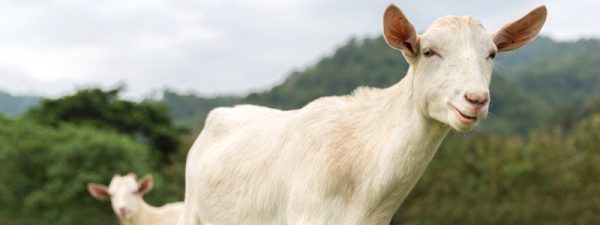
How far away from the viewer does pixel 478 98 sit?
12.3ft

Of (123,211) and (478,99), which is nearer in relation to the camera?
(478,99)

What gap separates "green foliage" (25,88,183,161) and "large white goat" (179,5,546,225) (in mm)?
36185

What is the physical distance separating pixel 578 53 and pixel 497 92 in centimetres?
6131

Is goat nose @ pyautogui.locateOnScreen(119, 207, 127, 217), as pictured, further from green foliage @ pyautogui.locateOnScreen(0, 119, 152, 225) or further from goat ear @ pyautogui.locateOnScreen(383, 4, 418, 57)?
green foliage @ pyautogui.locateOnScreen(0, 119, 152, 225)

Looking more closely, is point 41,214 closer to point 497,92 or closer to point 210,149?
point 210,149

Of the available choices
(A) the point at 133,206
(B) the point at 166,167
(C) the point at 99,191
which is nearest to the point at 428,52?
(A) the point at 133,206

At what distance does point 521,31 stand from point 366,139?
43.9 inches

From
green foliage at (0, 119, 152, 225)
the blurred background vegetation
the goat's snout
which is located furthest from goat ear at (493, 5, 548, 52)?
green foliage at (0, 119, 152, 225)

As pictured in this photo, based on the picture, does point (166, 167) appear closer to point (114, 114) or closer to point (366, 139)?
point (114, 114)

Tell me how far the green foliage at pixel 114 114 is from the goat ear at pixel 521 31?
3767 centimetres

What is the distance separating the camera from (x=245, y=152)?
557 cm

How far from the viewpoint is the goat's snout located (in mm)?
3760

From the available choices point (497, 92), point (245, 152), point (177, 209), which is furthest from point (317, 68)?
point (245, 152)

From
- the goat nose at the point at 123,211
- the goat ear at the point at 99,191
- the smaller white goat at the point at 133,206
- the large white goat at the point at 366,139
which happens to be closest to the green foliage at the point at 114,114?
the goat ear at the point at 99,191
